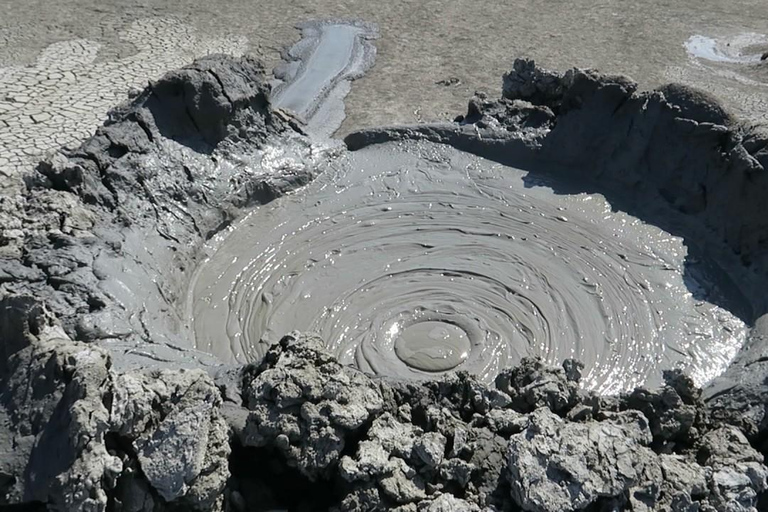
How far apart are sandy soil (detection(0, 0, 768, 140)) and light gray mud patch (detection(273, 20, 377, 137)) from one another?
203 mm

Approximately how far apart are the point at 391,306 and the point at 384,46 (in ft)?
21.2

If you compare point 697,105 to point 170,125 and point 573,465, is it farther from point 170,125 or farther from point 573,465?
point 170,125

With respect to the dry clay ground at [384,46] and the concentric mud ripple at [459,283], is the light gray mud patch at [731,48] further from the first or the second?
the concentric mud ripple at [459,283]

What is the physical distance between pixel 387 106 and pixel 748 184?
15.0 feet

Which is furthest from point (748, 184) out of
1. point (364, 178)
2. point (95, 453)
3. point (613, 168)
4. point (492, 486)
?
point (95, 453)

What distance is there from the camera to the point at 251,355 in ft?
17.7

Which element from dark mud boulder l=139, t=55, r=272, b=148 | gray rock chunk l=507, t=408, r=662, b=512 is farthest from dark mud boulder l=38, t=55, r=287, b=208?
gray rock chunk l=507, t=408, r=662, b=512

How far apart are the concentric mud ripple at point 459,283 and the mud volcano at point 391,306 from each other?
22 millimetres

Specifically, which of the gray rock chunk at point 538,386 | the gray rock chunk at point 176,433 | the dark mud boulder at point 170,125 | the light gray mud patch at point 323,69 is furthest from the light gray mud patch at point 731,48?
the gray rock chunk at point 176,433

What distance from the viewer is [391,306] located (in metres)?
5.77

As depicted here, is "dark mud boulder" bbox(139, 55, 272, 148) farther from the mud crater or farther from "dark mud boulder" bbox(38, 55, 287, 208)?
the mud crater

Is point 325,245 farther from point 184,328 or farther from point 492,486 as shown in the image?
point 492,486

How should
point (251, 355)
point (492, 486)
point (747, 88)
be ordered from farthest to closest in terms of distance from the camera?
1. point (747, 88)
2. point (251, 355)
3. point (492, 486)

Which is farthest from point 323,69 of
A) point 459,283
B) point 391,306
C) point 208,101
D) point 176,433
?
point 176,433
